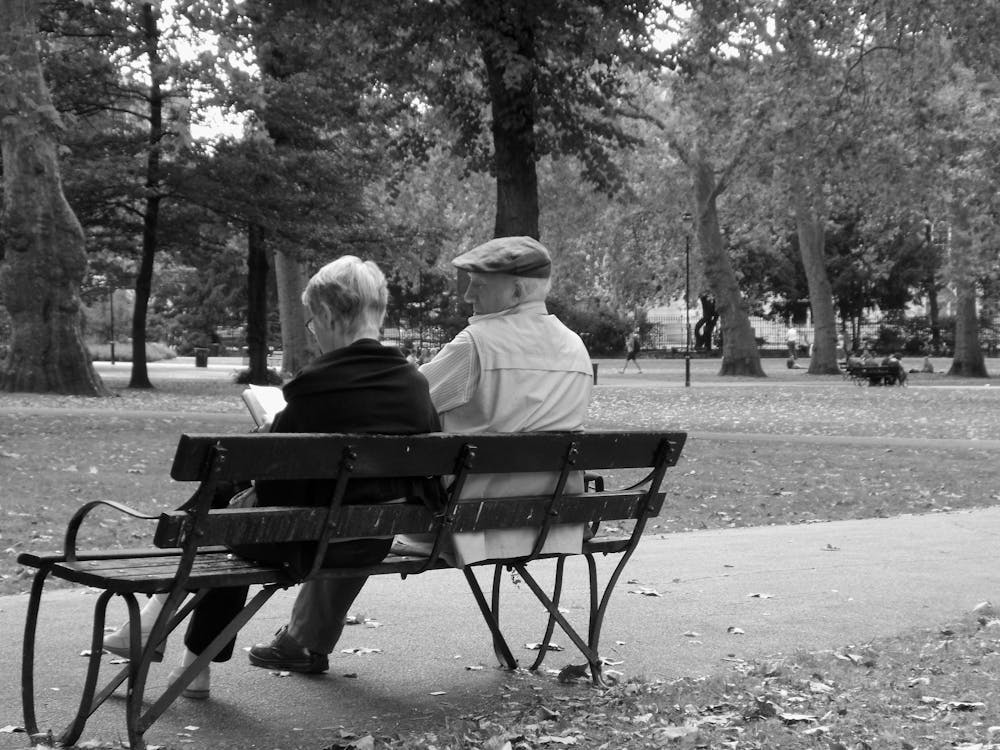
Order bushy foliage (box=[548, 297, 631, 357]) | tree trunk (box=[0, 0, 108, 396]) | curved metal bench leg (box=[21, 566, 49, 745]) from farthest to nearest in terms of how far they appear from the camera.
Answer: bushy foliage (box=[548, 297, 631, 357])
tree trunk (box=[0, 0, 108, 396])
curved metal bench leg (box=[21, 566, 49, 745])

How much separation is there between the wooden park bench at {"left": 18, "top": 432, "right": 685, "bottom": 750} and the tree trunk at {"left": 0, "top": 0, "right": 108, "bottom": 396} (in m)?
21.8

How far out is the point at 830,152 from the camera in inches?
1011

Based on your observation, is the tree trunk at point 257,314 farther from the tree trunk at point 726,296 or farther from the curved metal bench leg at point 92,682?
the curved metal bench leg at point 92,682

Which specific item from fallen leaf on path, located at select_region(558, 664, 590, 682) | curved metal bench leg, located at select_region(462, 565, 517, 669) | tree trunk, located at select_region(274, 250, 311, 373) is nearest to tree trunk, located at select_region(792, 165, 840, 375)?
tree trunk, located at select_region(274, 250, 311, 373)

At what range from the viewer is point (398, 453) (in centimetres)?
439

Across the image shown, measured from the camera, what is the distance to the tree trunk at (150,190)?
27844mm

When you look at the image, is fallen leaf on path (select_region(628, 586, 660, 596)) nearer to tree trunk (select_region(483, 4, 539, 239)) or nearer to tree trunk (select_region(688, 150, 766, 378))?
tree trunk (select_region(483, 4, 539, 239))

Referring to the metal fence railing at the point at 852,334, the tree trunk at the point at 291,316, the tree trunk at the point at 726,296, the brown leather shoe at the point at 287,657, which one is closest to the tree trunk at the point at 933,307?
the metal fence railing at the point at 852,334

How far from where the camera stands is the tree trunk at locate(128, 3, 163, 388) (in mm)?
27844

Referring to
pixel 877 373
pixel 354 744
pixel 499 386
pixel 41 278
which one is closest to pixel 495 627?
pixel 499 386

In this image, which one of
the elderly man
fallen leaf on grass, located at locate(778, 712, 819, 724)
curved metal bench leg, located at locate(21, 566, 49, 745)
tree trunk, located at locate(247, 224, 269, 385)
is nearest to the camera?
curved metal bench leg, located at locate(21, 566, 49, 745)

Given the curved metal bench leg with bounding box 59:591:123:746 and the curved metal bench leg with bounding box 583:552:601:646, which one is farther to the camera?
the curved metal bench leg with bounding box 583:552:601:646

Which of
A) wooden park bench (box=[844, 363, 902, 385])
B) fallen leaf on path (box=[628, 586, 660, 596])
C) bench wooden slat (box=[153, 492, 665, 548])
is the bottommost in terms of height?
wooden park bench (box=[844, 363, 902, 385])

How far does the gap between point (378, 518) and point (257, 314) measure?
1132 inches
